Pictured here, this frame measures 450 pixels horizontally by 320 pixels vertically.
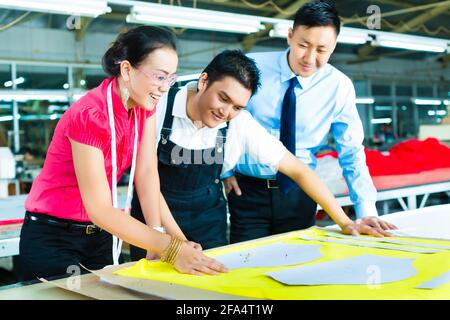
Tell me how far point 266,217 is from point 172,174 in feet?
1.55

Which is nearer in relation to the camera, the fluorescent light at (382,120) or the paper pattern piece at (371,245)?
the paper pattern piece at (371,245)

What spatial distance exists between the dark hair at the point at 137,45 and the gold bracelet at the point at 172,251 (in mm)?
485

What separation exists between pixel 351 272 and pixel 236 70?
0.77 meters

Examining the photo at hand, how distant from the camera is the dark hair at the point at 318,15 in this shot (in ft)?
6.45

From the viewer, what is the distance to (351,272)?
1163mm

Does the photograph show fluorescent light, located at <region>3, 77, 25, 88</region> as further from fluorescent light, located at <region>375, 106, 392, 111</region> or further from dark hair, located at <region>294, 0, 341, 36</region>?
fluorescent light, located at <region>375, 106, 392, 111</region>

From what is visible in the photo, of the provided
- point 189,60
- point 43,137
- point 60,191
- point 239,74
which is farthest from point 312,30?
point 189,60

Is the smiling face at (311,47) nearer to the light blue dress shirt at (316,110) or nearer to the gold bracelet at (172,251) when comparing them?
the light blue dress shirt at (316,110)

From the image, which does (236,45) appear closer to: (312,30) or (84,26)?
(84,26)

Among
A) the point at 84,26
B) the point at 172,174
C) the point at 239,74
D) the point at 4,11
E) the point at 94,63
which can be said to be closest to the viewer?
the point at 239,74

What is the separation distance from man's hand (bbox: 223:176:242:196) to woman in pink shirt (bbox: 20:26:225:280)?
0.60m

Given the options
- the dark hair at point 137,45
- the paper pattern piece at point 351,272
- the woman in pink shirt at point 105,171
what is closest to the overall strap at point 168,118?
the woman in pink shirt at point 105,171

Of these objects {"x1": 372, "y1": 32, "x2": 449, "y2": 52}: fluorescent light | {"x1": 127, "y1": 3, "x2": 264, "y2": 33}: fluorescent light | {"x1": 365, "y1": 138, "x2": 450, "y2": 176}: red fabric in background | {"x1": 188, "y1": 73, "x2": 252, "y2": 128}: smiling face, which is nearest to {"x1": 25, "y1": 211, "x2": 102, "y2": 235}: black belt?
{"x1": 188, "y1": 73, "x2": 252, "y2": 128}: smiling face
